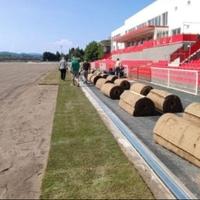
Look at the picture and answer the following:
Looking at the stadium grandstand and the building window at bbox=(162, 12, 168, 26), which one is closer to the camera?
the stadium grandstand

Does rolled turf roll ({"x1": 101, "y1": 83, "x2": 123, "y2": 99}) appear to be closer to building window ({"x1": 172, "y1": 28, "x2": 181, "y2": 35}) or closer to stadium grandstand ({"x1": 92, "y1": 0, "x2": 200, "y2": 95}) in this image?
stadium grandstand ({"x1": 92, "y1": 0, "x2": 200, "y2": 95})

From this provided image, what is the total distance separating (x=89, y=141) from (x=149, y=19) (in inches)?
2381

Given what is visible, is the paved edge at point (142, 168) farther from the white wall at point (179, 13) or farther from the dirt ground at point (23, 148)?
the white wall at point (179, 13)

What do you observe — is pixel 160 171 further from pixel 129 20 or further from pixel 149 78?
pixel 129 20

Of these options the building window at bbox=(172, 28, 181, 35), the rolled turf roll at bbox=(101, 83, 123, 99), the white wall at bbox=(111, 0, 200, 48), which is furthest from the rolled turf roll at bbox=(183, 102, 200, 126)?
the building window at bbox=(172, 28, 181, 35)

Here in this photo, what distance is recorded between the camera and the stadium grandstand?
23.0 meters

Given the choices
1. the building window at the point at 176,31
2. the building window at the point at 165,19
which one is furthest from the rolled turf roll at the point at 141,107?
the building window at the point at 165,19

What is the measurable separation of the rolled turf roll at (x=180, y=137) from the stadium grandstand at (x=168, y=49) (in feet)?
35.4

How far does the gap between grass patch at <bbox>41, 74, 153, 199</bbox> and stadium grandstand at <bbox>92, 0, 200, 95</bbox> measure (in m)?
10.5

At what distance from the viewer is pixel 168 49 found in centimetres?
4309

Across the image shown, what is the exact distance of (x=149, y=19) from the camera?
67.9 metres

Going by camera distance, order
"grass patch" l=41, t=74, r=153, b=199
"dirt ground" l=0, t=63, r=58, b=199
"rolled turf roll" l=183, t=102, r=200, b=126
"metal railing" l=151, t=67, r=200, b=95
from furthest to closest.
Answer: "metal railing" l=151, t=67, r=200, b=95 → "rolled turf roll" l=183, t=102, r=200, b=126 → "dirt ground" l=0, t=63, r=58, b=199 → "grass patch" l=41, t=74, r=153, b=199

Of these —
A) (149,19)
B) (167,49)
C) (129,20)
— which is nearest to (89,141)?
(167,49)

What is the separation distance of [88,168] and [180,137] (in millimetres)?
1881
